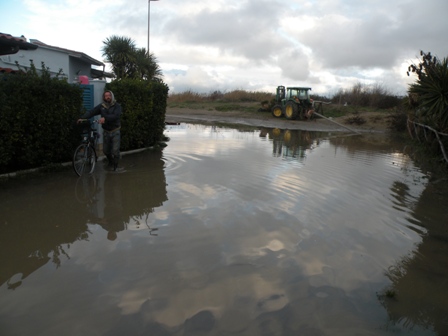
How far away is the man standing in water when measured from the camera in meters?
8.47

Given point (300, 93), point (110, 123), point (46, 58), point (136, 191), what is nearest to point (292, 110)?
point (300, 93)

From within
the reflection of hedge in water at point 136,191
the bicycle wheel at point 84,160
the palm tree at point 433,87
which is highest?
the palm tree at point 433,87

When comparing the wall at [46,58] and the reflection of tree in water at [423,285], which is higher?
the wall at [46,58]

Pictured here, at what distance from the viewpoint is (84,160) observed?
8164mm

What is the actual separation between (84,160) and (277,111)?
25.0 m

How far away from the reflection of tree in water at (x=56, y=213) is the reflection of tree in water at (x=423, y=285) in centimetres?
351

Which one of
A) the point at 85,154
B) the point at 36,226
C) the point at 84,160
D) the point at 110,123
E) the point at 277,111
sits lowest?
the point at 36,226

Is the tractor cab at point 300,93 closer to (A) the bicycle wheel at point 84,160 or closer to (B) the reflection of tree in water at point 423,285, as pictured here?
(A) the bicycle wheel at point 84,160

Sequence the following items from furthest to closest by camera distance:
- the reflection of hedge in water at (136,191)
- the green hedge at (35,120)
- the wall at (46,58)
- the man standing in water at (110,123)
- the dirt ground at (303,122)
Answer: the dirt ground at (303,122) < the wall at (46,58) < the man standing in water at (110,123) < the green hedge at (35,120) < the reflection of hedge in water at (136,191)

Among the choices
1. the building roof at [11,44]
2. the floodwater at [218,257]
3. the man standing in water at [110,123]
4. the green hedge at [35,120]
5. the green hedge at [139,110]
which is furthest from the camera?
the green hedge at [139,110]

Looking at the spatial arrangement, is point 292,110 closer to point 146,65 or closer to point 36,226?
point 146,65

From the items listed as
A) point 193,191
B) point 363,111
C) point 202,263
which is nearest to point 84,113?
point 193,191

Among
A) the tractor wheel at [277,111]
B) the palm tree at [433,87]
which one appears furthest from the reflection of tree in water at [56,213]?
the tractor wheel at [277,111]

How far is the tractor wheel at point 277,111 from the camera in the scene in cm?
3130
